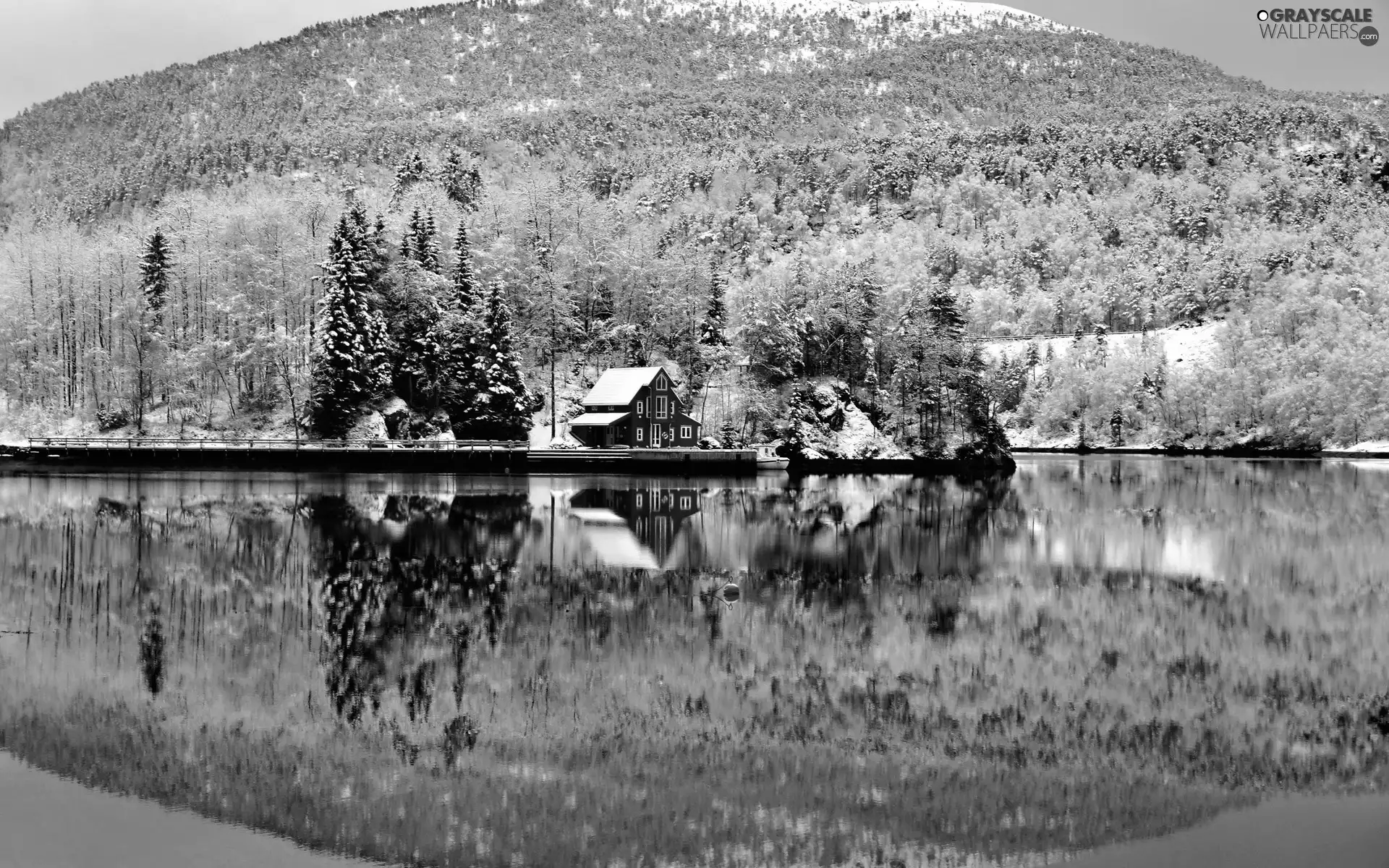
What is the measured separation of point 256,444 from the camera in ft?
244

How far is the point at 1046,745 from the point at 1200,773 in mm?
2119

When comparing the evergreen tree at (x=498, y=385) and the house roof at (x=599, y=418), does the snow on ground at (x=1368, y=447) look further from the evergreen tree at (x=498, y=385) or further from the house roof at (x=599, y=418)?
the evergreen tree at (x=498, y=385)

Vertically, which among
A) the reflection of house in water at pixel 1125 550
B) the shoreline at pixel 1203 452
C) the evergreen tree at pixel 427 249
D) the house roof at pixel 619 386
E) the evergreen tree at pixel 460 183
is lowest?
the reflection of house in water at pixel 1125 550

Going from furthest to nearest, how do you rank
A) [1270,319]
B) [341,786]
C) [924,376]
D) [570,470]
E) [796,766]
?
[1270,319], [924,376], [570,470], [796,766], [341,786]

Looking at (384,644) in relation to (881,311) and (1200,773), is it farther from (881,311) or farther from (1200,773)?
(881,311)

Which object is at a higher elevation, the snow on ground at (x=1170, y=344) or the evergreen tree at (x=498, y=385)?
the snow on ground at (x=1170, y=344)

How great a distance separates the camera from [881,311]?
92.9 metres

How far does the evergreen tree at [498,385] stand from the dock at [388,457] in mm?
1826

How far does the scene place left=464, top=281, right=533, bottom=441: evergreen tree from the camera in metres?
75.8

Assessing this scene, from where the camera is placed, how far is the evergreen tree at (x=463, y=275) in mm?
78875

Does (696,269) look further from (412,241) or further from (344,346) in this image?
(344,346)

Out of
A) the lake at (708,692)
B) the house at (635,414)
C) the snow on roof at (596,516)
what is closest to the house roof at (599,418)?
the house at (635,414)

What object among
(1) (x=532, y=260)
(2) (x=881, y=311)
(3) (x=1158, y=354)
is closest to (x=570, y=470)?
(1) (x=532, y=260)

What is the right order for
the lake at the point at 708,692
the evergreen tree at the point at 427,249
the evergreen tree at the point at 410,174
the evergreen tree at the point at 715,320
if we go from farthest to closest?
the evergreen tree at the point at 410,174 → the evergreen tree at the point at 715,320 → the evergreen tree at the point at 427,249 → the lake at the point at 708,692
